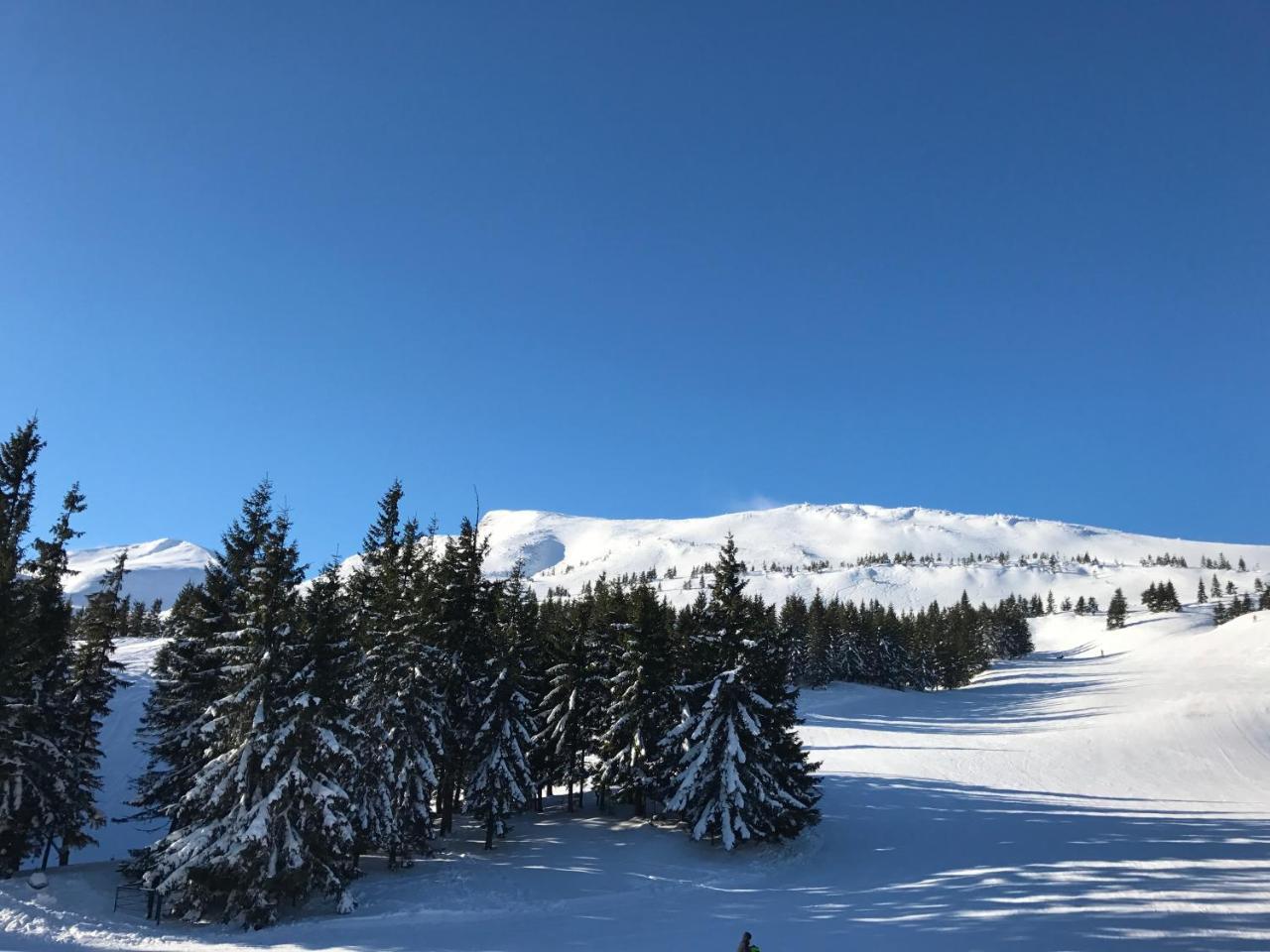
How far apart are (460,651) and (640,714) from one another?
944cm

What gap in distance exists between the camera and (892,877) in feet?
87.8

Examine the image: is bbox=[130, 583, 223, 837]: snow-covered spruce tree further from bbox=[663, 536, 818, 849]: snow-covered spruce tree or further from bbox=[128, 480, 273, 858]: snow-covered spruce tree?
bbox=[663, 536, 818, 849]: snow-covered spruce tree

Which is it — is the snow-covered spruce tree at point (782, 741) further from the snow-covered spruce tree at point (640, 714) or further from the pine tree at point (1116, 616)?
the pine tree at point (1116, 616)

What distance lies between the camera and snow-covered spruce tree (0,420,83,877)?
24.7 metres

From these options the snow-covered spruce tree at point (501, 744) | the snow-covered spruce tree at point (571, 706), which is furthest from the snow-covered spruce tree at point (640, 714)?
the snow-covered spruce tree at point (501, 744)

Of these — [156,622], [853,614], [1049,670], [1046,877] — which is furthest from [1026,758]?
[156,622]

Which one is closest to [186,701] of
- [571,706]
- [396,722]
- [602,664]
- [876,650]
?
[396,722]

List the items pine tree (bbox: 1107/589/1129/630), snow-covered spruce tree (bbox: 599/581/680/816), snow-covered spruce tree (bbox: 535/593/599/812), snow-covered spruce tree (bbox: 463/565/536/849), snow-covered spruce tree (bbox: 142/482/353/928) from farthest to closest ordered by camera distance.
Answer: pine tree (bbox: 1107/589/1129/630) < snow-covered spruce tree (bbox: 535/593/599/812) < snow-covered spruce tree (bbox: 599/581/680/816) < snow-covered spruce tree (bbox: 463/565/536/849) < snow-covered spruce tree (bbox: 142/482/353/928)

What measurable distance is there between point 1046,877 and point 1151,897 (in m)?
3.12

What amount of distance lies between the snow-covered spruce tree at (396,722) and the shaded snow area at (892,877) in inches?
72.6

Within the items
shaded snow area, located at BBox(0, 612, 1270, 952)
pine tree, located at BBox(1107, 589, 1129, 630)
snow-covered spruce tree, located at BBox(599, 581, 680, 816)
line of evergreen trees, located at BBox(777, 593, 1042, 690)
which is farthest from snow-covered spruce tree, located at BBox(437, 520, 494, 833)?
pine tree, located at BBox(1107, 589, 1129, 630)

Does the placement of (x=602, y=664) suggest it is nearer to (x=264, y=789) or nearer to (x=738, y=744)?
(x=738, y=744)

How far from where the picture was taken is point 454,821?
122 ft

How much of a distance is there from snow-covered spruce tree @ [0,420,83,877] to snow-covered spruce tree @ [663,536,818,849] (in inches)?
980
